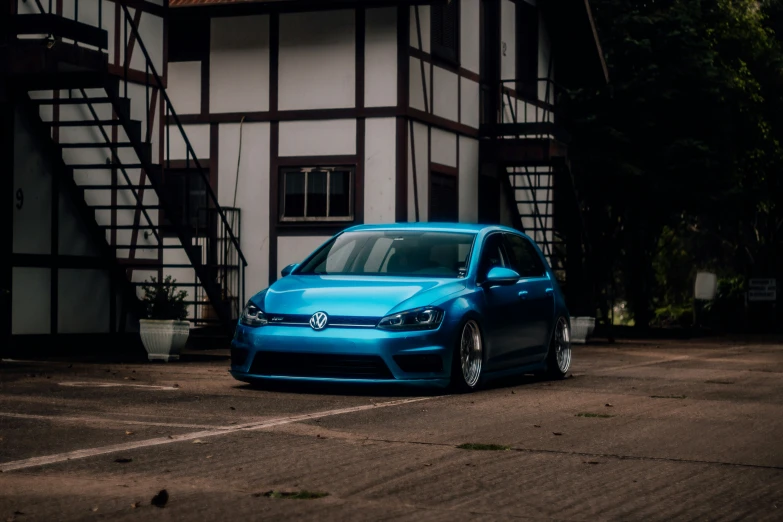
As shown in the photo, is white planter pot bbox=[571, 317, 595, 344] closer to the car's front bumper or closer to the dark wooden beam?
the dark wooden beam

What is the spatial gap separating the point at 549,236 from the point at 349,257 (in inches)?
757

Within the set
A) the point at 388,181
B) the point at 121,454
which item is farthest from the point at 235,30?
the point at 121,454

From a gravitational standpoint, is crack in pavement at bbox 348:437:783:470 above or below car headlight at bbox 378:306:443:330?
below

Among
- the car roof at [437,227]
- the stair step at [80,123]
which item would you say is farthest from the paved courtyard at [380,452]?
the stair step at [80,123]

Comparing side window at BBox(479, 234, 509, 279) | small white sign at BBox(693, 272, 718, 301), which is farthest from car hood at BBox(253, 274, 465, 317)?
small white sign at BBox(693, 272, 718, 301)

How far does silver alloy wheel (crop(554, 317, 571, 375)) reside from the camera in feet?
49.9

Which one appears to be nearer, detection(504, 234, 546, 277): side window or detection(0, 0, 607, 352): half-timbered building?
detection(504, 234, 546, 277): side window

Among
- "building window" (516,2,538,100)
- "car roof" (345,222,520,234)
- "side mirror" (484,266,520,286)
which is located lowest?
"side mirror" (484,266,520,286)

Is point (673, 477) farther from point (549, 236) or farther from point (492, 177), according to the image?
point (549, 236)

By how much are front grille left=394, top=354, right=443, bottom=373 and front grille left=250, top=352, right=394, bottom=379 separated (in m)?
0.13

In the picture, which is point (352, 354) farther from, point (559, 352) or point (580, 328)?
point (580, 328)

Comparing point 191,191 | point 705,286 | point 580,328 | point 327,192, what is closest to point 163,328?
point 327,192

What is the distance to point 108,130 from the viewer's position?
19.7 meters

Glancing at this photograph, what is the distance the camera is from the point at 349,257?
13.8 meters
